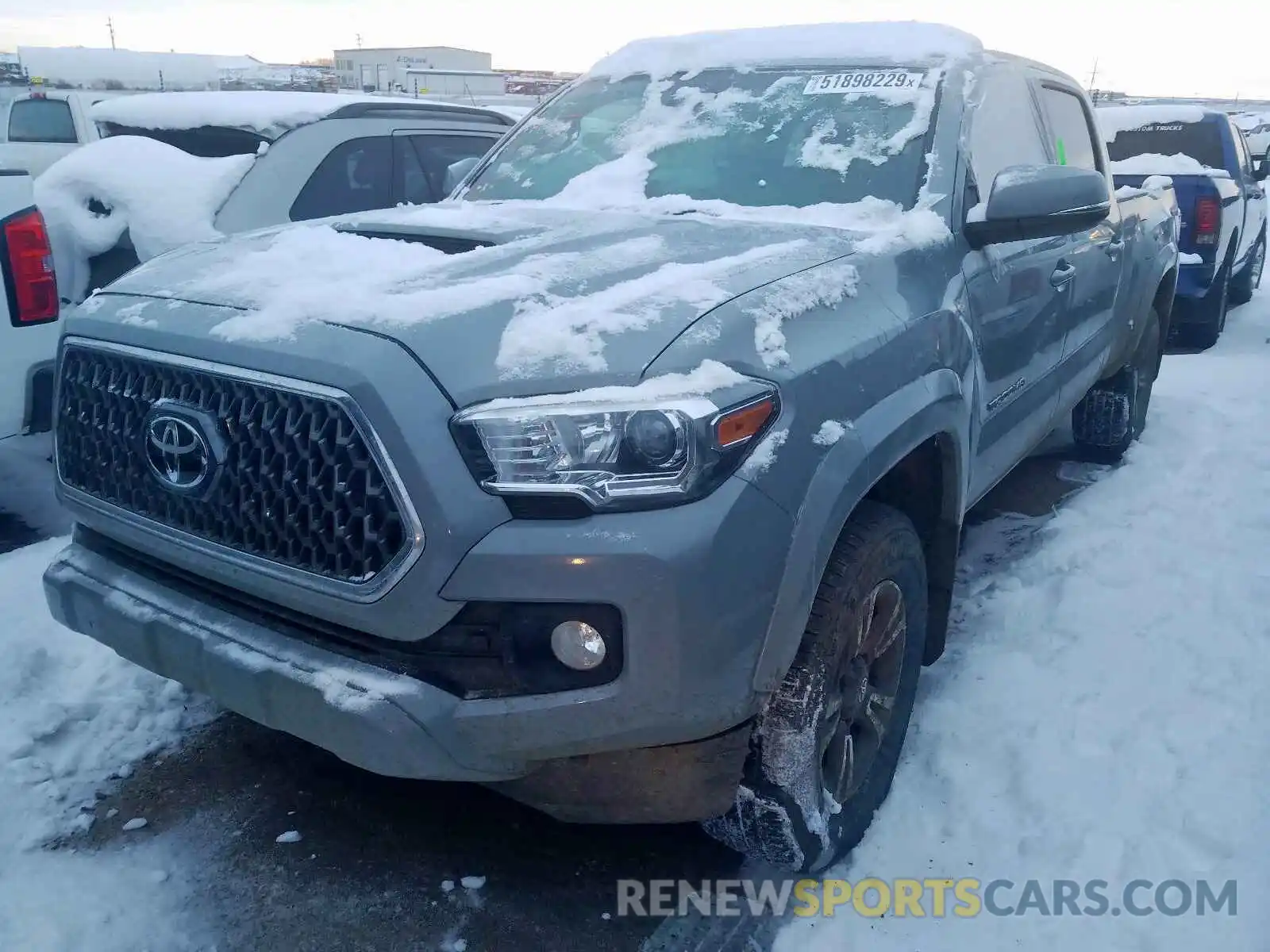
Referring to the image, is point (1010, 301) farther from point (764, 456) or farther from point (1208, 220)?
point (1208, 220)

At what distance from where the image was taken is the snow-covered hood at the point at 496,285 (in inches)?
77.6

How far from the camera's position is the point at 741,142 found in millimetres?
3299

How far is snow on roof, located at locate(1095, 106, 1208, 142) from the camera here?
9.13 m

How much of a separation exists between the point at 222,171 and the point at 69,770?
3.39 m

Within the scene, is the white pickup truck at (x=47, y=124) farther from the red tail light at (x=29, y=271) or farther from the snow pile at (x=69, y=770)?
the snow pile at (x=69, y=770)

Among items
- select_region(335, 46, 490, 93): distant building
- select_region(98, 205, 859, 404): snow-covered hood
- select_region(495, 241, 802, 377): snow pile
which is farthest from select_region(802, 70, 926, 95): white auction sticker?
select_region(335, 46, 490, 93): distant building

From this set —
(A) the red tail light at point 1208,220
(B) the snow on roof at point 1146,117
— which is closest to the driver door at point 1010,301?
(A) the red tail light at point 1208,220

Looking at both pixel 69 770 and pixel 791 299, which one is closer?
pixel 791 299

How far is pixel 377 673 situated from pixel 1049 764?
1891 mm

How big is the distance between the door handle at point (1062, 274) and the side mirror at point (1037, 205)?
63cm

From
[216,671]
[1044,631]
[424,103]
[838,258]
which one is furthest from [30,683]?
[424,103]

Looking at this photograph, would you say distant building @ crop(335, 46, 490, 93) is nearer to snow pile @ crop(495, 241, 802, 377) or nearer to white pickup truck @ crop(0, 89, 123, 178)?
white pickup truck @ crop(0, 89, 123, 178)

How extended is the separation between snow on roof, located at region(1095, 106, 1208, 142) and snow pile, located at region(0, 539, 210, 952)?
29.1 feet

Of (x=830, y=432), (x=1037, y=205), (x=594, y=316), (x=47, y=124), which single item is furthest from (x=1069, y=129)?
(x=47, y=124)
